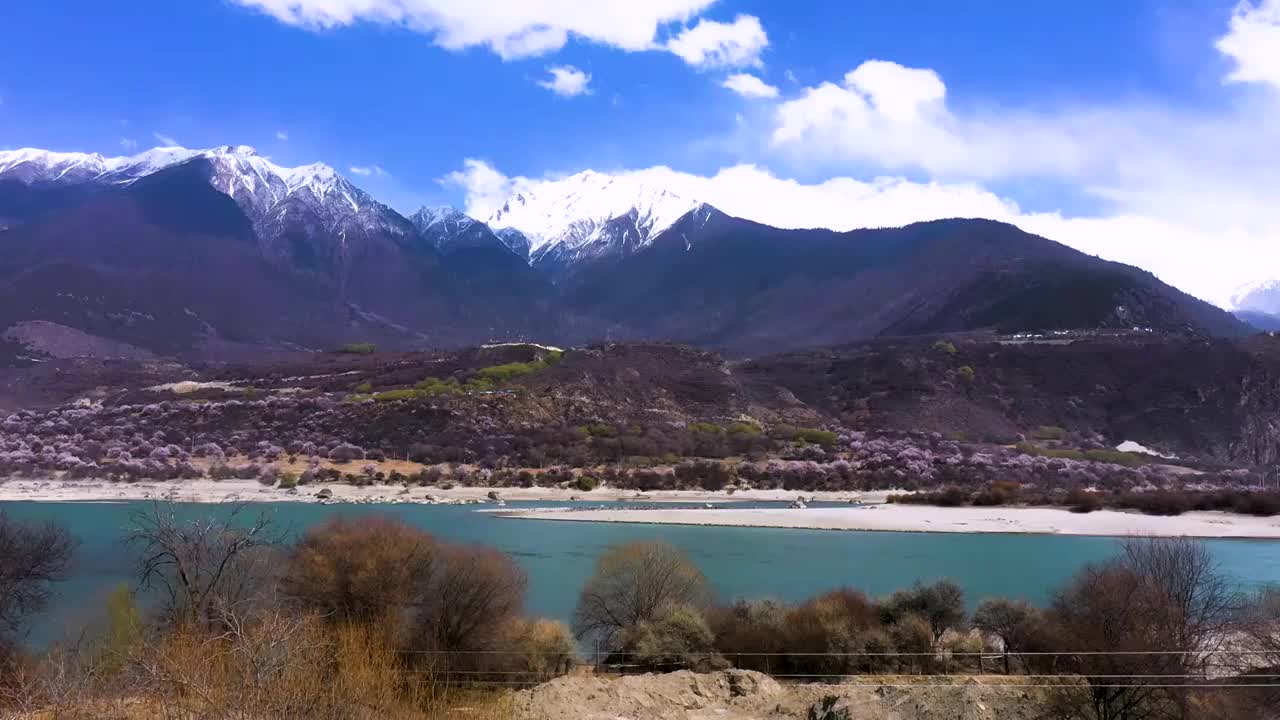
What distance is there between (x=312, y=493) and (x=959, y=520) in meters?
43.7

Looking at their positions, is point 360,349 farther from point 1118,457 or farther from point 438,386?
point 1118,457

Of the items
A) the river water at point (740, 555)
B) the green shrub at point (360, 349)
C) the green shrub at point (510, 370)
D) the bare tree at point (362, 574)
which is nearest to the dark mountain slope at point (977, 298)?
the green shrub at point (510, 370)

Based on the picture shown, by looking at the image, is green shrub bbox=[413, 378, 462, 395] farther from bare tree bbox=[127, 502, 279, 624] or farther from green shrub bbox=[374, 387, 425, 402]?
bare tree bbox=[127, 502, 279, 624]

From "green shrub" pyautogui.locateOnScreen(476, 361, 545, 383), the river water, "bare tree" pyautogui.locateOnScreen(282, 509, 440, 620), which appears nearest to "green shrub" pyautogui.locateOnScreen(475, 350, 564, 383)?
"green shrub" pyautogui.locateOnScreen(476, 361, 545, 383)

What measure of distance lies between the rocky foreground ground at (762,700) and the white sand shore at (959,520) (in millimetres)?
34322

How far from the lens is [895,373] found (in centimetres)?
10319

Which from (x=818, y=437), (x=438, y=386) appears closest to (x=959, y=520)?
(x=818, y=437)

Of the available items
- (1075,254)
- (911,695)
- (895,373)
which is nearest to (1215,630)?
(911,695)

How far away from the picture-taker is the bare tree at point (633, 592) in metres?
21.9

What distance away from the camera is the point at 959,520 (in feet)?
177

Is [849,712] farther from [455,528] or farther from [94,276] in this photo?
[94,276]

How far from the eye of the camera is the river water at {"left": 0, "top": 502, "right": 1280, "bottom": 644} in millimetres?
29047

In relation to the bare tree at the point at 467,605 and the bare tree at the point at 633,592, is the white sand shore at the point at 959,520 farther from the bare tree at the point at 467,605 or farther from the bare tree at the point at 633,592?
the bare tree at the point at 467,605

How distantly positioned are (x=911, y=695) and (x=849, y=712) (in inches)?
56.9
